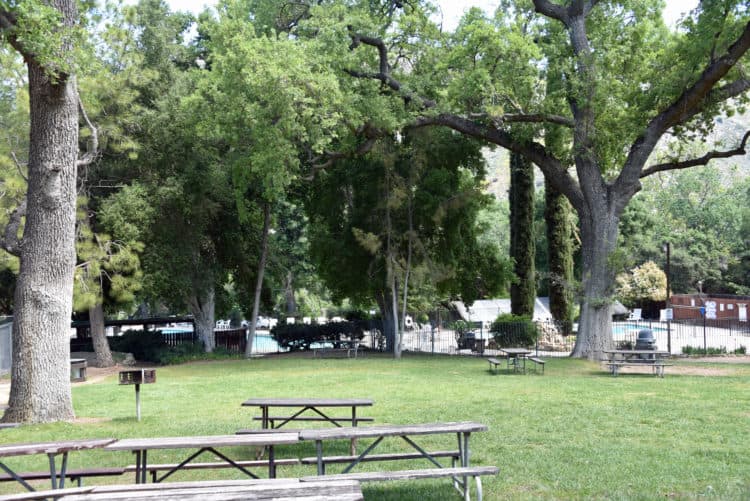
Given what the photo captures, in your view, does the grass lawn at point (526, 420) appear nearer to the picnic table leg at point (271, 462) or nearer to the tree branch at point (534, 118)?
the picnic table leg at point (271, 462)

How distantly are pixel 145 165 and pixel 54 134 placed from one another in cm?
1551

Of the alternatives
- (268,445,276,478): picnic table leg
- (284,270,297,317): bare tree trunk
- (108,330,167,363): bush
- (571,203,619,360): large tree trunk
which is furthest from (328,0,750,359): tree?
(284,270,297,317): bare tree trunk

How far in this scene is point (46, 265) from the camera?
11.7 m

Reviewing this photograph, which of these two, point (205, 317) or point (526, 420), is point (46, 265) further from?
point (205, 317)

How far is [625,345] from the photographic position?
27.3 metres

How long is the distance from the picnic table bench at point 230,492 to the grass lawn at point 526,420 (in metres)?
2.03

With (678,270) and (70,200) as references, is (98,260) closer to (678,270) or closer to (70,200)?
(70,200)

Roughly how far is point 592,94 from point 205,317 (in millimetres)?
18052

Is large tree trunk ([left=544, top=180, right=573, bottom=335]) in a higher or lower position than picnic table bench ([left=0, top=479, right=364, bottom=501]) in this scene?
higher

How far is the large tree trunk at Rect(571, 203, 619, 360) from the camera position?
2348 centimetres

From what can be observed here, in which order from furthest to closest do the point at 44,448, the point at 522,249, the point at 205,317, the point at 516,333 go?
the point at 522,249
the point at 205,317
the point at 516,333
the point at 44,448

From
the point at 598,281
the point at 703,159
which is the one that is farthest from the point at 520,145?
the point at 703,159

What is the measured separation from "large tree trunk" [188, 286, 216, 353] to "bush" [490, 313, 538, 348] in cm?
1221

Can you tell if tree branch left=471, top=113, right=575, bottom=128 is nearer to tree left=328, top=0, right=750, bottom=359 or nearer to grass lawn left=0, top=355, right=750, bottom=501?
tree left=328, top=0, right=750, bottom=359
